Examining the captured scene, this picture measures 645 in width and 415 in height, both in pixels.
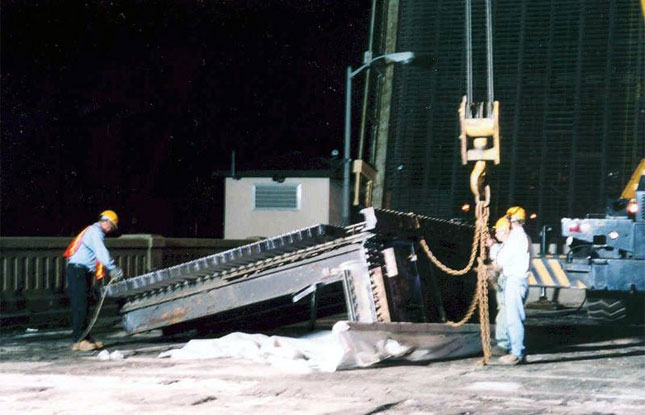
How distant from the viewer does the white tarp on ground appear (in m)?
9.22

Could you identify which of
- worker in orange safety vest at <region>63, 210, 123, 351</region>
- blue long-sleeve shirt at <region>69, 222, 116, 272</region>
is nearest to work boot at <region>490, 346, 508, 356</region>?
worker in orange safety vest at <region>63, 210, 123, 351</region>

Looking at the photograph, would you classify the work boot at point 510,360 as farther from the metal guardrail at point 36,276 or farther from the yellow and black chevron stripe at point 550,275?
the metal guardrail at point 36,276

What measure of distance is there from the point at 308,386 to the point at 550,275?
6744 millimetres

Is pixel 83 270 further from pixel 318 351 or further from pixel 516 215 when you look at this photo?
pixel 516 215

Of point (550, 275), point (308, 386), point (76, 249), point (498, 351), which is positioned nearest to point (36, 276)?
point (76, 249)

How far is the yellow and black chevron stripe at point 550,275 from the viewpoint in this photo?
45.4 feet

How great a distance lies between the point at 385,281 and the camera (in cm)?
987

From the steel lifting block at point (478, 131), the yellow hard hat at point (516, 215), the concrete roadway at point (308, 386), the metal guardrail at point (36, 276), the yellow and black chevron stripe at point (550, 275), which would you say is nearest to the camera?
the concrete roadway at point (308, 386)

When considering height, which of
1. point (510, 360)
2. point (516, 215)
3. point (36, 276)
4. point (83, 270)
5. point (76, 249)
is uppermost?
point (516, 215)

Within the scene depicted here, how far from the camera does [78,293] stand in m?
11.1

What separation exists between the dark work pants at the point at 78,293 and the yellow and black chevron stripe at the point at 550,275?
253 inches

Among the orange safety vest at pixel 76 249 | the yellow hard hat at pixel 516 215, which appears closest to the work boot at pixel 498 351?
the yellow hard hat at pixel 516 215

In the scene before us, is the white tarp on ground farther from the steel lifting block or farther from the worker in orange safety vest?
the steel lifting block

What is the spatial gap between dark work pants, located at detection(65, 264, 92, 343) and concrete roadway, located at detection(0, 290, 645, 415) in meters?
0.35
